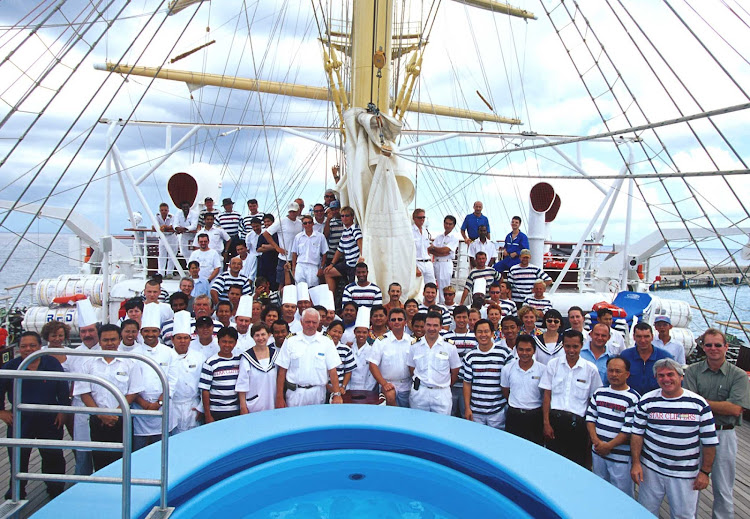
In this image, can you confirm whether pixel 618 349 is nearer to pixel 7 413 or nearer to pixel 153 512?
pixel 153 512

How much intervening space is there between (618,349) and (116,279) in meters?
10.3

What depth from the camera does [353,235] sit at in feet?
23.6

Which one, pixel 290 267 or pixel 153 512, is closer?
pixel 153 512

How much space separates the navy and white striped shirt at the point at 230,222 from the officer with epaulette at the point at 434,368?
4832 millimetres

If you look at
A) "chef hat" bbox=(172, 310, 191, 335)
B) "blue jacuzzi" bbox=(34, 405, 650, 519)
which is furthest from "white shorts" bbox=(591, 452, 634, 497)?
"chef hat" bbox=(172, 310, 191, 335)

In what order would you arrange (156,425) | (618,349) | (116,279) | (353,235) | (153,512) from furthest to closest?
(116,279) < (353,235) < (618,349) < (156,425) < (153,512)

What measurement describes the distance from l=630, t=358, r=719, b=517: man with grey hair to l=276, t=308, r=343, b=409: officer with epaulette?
2.67 m

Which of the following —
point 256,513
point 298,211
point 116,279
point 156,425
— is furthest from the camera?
point 116,279

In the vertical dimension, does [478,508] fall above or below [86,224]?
below

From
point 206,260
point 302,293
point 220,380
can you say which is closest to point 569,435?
point 220,380

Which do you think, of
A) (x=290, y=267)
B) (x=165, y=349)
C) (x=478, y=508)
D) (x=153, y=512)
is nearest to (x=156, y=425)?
(x=165, y=349)

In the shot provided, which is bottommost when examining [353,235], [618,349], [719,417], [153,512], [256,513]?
[256,513]

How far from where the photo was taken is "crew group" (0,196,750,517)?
3.73 meters

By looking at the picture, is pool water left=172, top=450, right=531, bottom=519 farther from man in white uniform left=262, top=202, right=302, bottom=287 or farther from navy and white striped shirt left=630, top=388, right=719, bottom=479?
man in white uniform left=262, top=202, right=302, bottom=287
